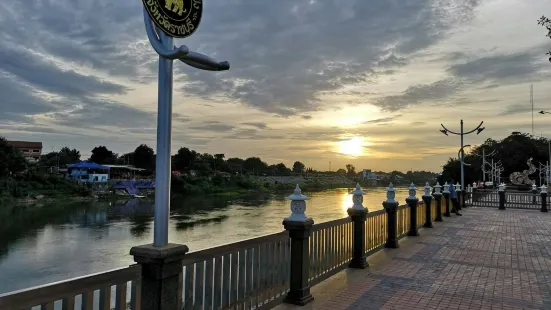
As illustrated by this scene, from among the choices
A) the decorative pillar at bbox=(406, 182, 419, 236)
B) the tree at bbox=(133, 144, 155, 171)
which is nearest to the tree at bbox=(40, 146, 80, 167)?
the tree at bbox=(133, 144, 155, 171)

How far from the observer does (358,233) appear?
20.7 feet

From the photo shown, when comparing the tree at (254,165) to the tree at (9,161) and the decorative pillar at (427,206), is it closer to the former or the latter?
the tree at (9,161)

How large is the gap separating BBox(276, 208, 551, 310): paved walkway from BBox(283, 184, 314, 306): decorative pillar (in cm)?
14

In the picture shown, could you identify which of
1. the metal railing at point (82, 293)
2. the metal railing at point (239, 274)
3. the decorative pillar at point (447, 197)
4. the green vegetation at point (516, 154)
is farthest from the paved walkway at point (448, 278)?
the green vegetation at point (516, 154)

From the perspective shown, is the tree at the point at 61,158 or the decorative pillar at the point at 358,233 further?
the tree at the point at 61,158

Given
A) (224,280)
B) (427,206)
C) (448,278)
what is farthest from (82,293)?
(427,206)

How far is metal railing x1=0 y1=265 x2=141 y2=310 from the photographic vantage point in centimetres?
201

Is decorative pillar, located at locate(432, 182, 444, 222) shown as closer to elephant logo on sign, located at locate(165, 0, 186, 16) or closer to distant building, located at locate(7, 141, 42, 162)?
elephant logo on sign, located at locate(165, 0, 186, 16)

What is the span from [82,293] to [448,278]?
5083 millimetres

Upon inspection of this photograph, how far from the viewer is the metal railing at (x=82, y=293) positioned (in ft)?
6.58

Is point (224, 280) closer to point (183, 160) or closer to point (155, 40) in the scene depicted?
point (155, 40)

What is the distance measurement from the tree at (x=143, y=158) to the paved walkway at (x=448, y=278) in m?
87.9

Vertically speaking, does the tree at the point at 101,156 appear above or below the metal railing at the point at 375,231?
above

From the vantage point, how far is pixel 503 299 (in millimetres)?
4848
